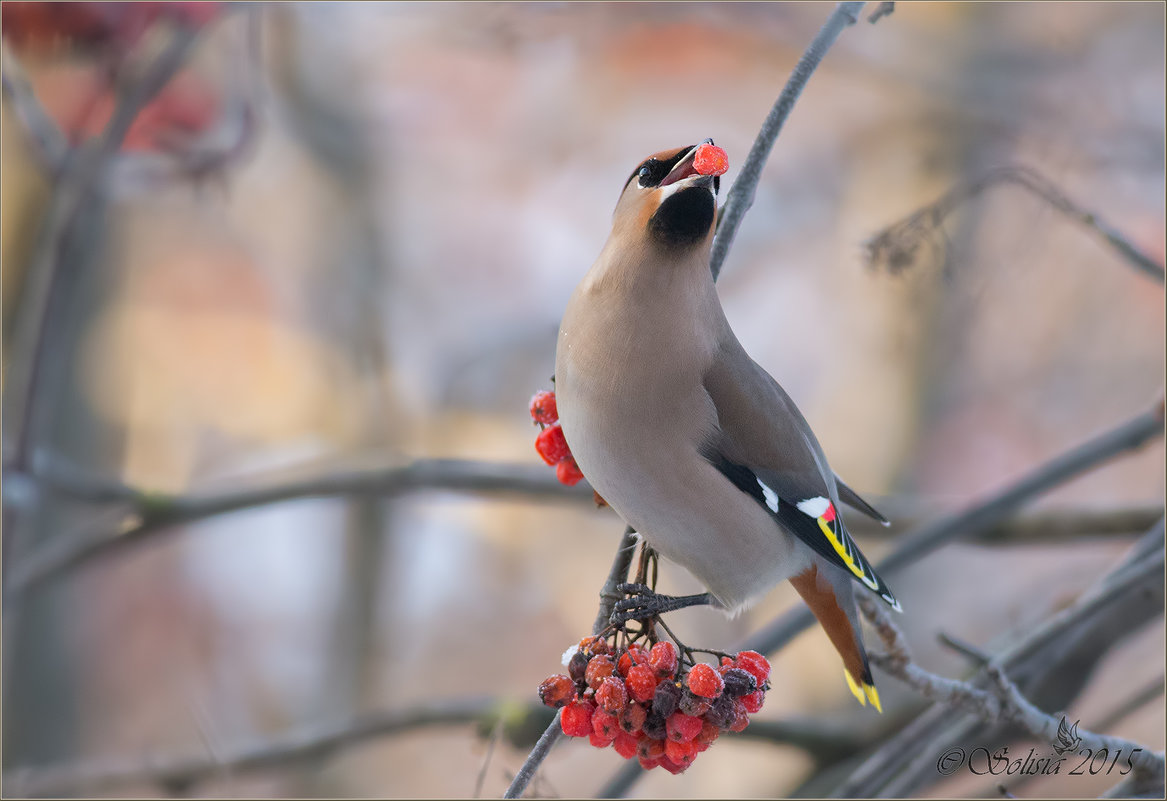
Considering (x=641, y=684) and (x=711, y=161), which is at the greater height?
(x=711, y=161)

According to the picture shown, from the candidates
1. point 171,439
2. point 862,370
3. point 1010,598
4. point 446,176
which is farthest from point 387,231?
point 1010,598

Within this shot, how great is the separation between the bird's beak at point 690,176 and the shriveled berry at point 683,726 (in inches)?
25.1

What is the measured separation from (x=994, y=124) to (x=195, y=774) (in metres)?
3.42

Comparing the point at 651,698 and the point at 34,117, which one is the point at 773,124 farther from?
the point at 34,117

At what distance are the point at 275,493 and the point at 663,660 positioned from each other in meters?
1.61

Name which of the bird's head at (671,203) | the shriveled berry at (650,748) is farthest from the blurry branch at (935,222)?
the shriveled berry at (650,748)

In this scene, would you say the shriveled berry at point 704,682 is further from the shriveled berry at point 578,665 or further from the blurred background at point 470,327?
the blurred background at point 470,327

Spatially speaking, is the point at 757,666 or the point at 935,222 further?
the point at 935,222

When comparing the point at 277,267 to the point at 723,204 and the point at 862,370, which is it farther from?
the point at 723,204

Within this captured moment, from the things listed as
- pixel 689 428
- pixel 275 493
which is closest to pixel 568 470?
pixel 689 428

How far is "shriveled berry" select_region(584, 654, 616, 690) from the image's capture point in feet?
4.56

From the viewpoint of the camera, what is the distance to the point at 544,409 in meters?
1.60

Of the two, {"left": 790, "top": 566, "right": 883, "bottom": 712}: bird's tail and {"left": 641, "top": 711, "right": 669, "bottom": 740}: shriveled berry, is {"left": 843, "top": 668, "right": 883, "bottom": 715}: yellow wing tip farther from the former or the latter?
{"left": 641, "top": 711, "right": 669, "bottom": 740}: shriveled berry

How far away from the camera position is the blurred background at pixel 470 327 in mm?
3666
